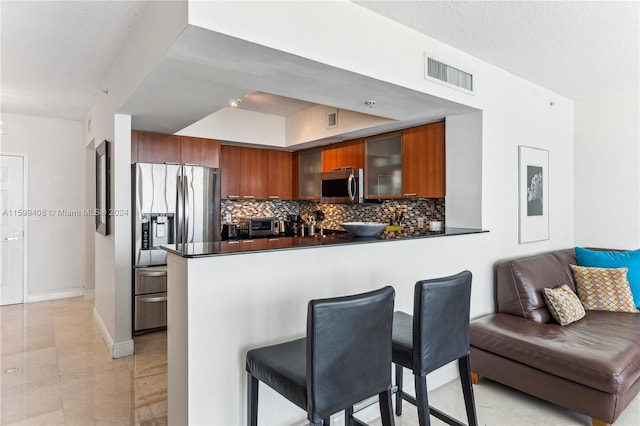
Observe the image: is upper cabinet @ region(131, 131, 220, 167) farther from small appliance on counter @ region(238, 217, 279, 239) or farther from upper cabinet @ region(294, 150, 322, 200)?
upper cabinet @ region(294, 150, 322, 200)

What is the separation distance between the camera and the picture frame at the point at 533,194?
369cm

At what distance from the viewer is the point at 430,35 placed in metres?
2.75

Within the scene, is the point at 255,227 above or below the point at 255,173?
below

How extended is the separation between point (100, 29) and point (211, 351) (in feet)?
7.79

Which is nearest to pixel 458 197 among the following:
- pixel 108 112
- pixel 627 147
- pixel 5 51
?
pixel 627 147

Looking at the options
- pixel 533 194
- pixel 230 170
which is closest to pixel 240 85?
pixel 230 170

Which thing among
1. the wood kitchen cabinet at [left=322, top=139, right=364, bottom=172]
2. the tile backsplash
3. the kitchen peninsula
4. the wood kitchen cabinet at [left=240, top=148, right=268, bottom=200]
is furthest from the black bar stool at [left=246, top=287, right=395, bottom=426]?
the tile backsplash

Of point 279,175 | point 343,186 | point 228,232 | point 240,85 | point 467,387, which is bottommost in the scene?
point 467,387

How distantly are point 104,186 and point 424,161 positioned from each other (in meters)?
3.27

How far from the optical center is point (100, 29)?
268 cm

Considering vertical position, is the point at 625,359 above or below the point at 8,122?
below

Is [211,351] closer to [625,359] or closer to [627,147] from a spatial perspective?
[625,359]

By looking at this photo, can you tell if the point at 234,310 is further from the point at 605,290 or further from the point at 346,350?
the point at 605,290

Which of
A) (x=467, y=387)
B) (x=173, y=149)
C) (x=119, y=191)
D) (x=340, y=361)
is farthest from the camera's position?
(x=173, y=149)
